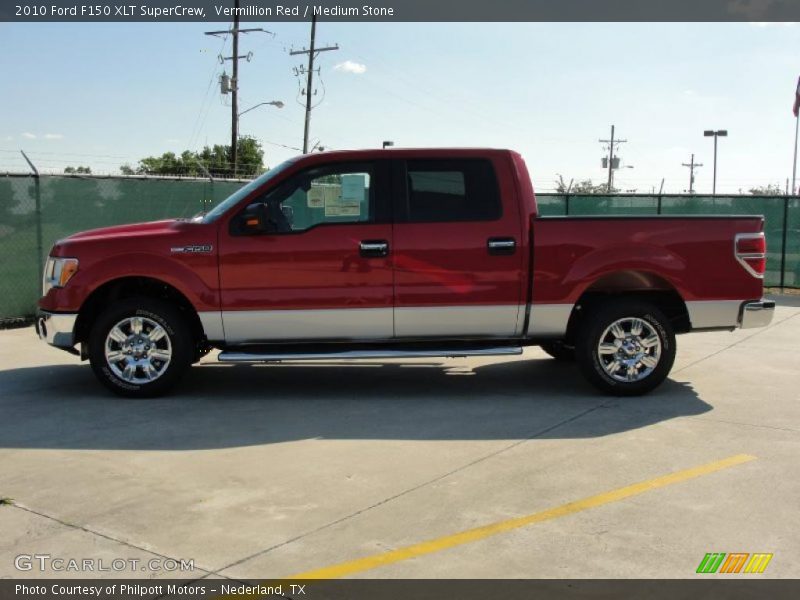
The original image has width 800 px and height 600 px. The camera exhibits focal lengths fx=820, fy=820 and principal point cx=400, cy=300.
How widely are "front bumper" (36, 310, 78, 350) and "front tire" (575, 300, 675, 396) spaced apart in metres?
4.36

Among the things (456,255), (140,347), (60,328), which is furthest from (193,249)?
(456,255)

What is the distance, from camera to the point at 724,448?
565cm

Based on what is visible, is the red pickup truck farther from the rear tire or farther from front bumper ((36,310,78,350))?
the rear tire

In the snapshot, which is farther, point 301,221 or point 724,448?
point 301,221

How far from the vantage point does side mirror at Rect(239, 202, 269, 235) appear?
680 cm

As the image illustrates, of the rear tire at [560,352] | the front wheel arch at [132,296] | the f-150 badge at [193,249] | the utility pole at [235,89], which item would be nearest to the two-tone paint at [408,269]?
the f-150 badge at [193,249]

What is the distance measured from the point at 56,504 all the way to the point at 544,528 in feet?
8.88

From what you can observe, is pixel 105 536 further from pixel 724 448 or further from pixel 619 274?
pixel 619 274

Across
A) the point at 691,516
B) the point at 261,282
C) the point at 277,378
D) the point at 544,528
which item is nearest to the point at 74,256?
the point at 261,282

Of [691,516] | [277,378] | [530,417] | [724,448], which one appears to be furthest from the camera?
[277,378]

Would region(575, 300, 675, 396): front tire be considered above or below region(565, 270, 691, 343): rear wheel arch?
below

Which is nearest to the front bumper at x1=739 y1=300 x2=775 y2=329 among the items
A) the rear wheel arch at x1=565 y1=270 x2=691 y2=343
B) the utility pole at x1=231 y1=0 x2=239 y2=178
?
the rear wheel arch at x1=565 y1=270 x2=691 y2=343
